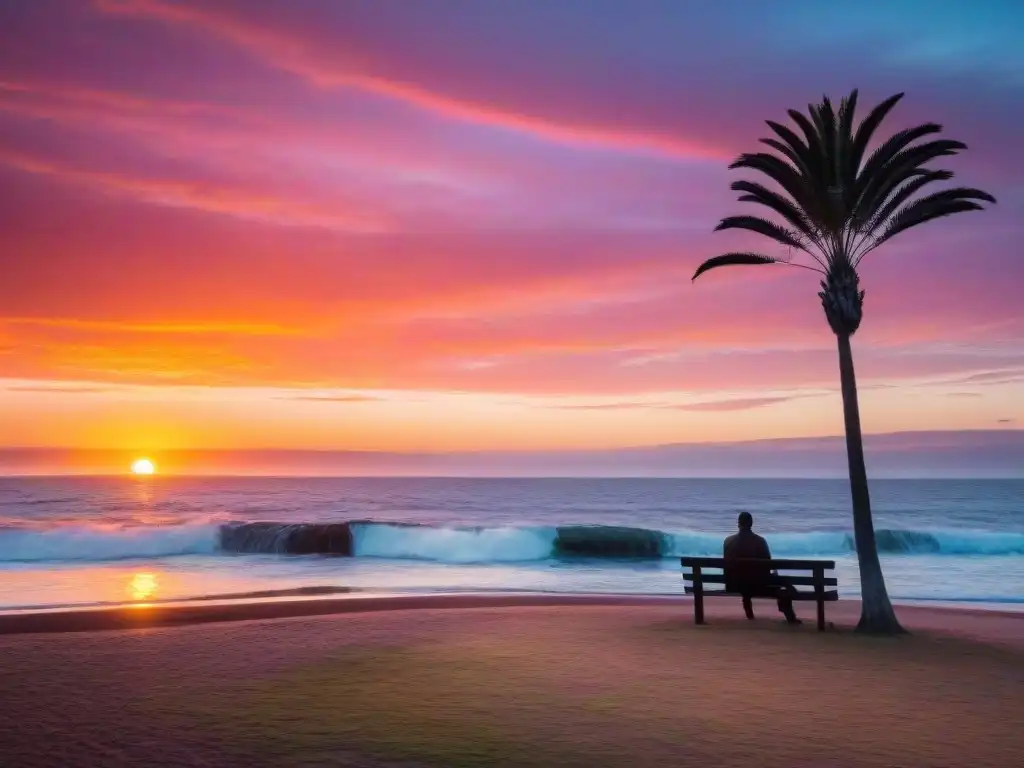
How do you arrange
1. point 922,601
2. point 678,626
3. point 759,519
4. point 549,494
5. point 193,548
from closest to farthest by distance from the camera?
1. point 678,626
2. point 922,601
3. point 193,548
4. point 759,519
5. point 549,494

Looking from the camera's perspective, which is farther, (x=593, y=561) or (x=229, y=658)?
(x=593, y=561)

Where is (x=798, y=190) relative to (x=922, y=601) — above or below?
above

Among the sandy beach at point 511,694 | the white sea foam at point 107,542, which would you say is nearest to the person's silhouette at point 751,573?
the sandy beach at point 511,694

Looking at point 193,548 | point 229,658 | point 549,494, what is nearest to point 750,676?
point 229,658

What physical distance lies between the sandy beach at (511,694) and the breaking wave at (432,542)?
104 feet

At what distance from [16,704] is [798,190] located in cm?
1450

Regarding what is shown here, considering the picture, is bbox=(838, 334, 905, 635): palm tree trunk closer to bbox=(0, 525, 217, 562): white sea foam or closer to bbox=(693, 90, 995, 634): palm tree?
bbox=(693, 90, 995, 634): palm tree

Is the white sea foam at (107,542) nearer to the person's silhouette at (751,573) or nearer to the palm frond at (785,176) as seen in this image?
the person's silhouette at (751,573)

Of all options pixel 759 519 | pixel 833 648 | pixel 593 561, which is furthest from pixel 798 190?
pixel 759 519

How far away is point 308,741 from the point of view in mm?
8461

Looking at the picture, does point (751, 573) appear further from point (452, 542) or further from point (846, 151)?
point (452, 542)

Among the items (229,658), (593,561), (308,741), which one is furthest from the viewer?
(593,561)

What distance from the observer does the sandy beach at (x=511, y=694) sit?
8227mm

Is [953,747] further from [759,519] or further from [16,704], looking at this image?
[759,519]
